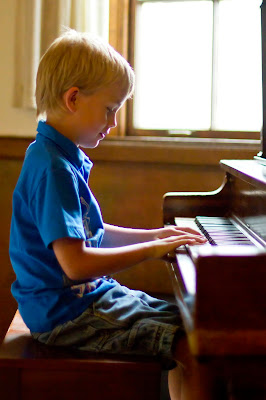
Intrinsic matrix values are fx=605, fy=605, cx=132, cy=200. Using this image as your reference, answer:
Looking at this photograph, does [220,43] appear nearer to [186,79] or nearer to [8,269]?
[186,79]

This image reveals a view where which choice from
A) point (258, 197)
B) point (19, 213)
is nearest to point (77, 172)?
Result: point (19, 213)

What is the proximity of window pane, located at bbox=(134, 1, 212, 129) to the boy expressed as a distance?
1.35m

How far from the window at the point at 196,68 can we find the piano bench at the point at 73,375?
1645mm

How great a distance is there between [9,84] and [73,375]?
1651 millimetres

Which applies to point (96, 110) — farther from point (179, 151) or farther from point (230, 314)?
point (179, 151)

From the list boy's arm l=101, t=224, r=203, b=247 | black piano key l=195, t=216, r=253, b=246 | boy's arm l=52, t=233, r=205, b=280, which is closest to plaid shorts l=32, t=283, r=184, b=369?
boy's arm l=52, t=233, r=205, b=280

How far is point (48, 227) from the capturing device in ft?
4.51

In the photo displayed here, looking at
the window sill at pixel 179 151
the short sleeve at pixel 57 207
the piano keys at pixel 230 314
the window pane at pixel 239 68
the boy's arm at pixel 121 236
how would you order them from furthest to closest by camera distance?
the window pane at pixel 239 68 < the window sill at pixel 179 151 < the boy's arm at pixel 121 236 < the short sleeve at pixel 57 207 < the piano keys at pixel 230 314

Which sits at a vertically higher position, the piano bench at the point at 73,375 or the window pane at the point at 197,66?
the window pane at the point at 197,66

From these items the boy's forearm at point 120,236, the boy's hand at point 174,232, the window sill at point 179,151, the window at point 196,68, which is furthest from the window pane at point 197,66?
the boy's hand at point 174,232

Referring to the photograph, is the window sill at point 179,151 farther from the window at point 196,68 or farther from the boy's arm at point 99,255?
the boy's arm at point 99,255

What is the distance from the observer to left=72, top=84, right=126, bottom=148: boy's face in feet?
5.03

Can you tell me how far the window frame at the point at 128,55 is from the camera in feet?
9.27

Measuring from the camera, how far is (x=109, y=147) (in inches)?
106
